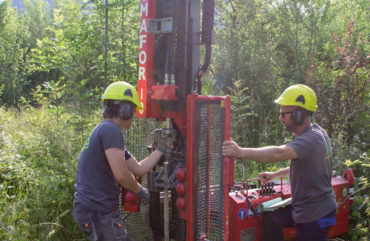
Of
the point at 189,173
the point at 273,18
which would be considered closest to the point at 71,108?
the point at 189,173

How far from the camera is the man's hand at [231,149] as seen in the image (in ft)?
10.6

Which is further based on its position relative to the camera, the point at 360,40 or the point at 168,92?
the point at 360,40

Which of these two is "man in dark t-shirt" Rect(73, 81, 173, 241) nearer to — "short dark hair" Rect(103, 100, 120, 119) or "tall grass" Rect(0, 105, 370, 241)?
"short dark hair" Rect(103, 100, 120, 119)

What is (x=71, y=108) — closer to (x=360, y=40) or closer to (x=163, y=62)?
(x=163, y=62)

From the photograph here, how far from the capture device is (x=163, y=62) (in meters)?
3.64

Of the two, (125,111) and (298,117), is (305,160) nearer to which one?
(298,117)

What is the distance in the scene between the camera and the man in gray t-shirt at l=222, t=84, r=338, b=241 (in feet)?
10.5

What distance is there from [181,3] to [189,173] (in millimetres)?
1727

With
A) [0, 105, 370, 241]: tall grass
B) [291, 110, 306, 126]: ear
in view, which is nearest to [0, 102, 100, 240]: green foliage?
[0, 105, 370, 241]: tall grass

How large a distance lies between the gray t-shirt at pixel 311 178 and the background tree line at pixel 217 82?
1233 mm

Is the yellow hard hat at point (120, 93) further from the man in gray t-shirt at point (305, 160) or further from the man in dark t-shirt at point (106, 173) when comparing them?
the man in gray t-shirt at point (305, 160)

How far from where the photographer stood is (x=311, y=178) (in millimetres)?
3281

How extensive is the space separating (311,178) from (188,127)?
4.19ft

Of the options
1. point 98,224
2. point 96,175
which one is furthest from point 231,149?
point 98,224
